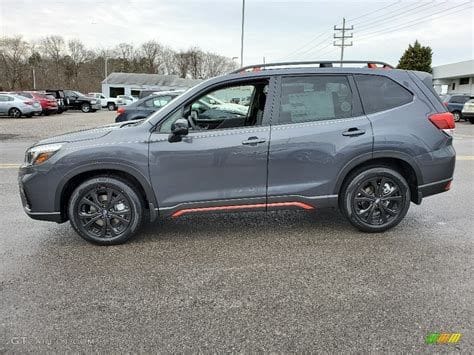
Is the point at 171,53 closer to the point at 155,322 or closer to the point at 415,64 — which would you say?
the point at 415,64

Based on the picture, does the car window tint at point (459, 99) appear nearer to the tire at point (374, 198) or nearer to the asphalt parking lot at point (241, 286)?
the asphalt parking lot at point (241, 286)

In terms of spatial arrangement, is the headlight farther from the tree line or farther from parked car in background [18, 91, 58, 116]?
the tree line

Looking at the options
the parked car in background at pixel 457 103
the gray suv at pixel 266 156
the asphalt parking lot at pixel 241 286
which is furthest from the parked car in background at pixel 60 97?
the gray suv at pixel 266 156

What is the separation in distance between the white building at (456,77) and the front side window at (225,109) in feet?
157

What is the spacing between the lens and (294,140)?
4371 mm

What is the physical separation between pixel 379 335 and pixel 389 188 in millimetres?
2217

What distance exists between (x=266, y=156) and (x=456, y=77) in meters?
55.5

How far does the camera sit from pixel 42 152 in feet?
13.9

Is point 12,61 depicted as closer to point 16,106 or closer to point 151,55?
point 151,55

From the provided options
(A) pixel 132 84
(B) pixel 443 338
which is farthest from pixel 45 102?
(A) pixel 132 84

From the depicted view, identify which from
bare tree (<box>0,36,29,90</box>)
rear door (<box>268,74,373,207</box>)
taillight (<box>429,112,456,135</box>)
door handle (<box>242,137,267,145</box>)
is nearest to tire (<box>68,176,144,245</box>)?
door handle (<box>242,137,267,145</box>)

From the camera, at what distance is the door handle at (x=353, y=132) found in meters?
4.46

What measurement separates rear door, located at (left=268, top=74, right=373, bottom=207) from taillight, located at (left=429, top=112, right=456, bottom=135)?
2.56 ft

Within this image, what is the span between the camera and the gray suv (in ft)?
14.0
